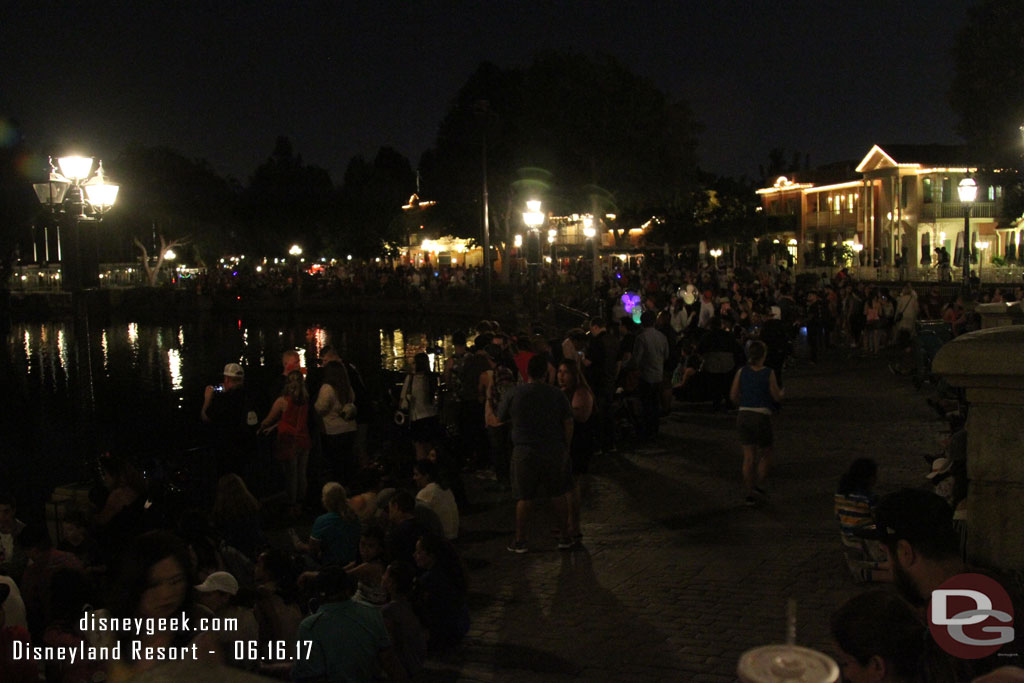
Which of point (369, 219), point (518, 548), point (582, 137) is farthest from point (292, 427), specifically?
point (369, 219)

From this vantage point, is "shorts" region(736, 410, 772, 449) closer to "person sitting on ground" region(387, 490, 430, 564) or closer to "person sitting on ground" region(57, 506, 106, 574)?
"person sitting on ground" region(387, 490, 430, 564)

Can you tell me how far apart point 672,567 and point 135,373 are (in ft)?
87.5

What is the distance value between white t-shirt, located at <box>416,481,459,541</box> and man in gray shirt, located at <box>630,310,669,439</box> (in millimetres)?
5254

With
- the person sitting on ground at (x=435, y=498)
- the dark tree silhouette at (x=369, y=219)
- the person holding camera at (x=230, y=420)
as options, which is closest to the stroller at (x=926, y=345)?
the person sitting on ground at (x=435, y=498)

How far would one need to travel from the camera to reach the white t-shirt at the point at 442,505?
26.4ft

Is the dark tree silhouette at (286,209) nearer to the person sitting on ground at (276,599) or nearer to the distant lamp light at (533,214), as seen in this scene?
the distant lamp light at (533,214)

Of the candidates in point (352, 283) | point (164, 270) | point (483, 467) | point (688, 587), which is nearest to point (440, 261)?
point (352, 283)

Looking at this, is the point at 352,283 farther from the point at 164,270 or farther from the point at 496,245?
the point at 164,270

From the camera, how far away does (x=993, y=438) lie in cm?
436

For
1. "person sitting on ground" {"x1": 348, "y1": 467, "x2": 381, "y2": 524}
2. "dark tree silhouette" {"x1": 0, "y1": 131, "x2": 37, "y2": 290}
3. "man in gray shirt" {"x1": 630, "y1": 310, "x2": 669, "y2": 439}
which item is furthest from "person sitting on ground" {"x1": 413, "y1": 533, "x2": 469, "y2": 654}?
"dark tree silhouette" {"x1": 0, "y1": 131, "x2": 37, "y2": 290}

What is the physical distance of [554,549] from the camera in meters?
8.45

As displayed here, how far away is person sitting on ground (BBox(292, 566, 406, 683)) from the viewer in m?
4.93

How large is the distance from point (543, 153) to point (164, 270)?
1994 inches

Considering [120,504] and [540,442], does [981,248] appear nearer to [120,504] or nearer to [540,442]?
[540,442]
